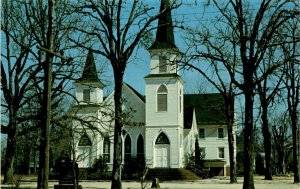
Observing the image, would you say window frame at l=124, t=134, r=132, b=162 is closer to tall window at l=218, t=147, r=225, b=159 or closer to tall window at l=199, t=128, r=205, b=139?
tall window at l=199, t=128, r=205, b=139

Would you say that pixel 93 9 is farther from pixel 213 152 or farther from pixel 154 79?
pixel 213 152

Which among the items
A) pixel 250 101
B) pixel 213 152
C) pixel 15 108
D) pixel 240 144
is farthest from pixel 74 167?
pixel 240 144

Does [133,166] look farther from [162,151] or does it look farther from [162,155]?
[162,151]

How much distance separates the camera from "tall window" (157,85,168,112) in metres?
54.3

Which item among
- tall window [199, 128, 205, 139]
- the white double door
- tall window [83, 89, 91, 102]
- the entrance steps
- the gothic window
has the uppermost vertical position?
tall window [83, 89, 91, 102]

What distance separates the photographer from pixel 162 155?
53.8 meters

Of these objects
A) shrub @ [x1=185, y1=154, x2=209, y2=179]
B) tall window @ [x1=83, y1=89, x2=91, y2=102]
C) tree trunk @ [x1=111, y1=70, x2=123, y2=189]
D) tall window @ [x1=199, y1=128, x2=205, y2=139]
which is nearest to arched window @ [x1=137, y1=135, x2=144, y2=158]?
shrub @ [x1=185, y1=154, x2=209, y2=179]

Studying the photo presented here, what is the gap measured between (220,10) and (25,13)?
11.3 meters

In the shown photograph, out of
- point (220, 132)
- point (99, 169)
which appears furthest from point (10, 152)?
point (220, 132)

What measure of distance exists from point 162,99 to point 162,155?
6.12 meters

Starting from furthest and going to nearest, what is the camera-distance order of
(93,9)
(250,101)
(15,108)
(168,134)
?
(168,134)
(15,108)
(93,9)
(250,101)

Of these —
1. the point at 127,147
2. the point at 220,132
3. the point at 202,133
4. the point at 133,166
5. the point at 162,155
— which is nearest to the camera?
the point at 133,166

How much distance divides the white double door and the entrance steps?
146 centimetres

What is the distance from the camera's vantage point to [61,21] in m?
27.8
